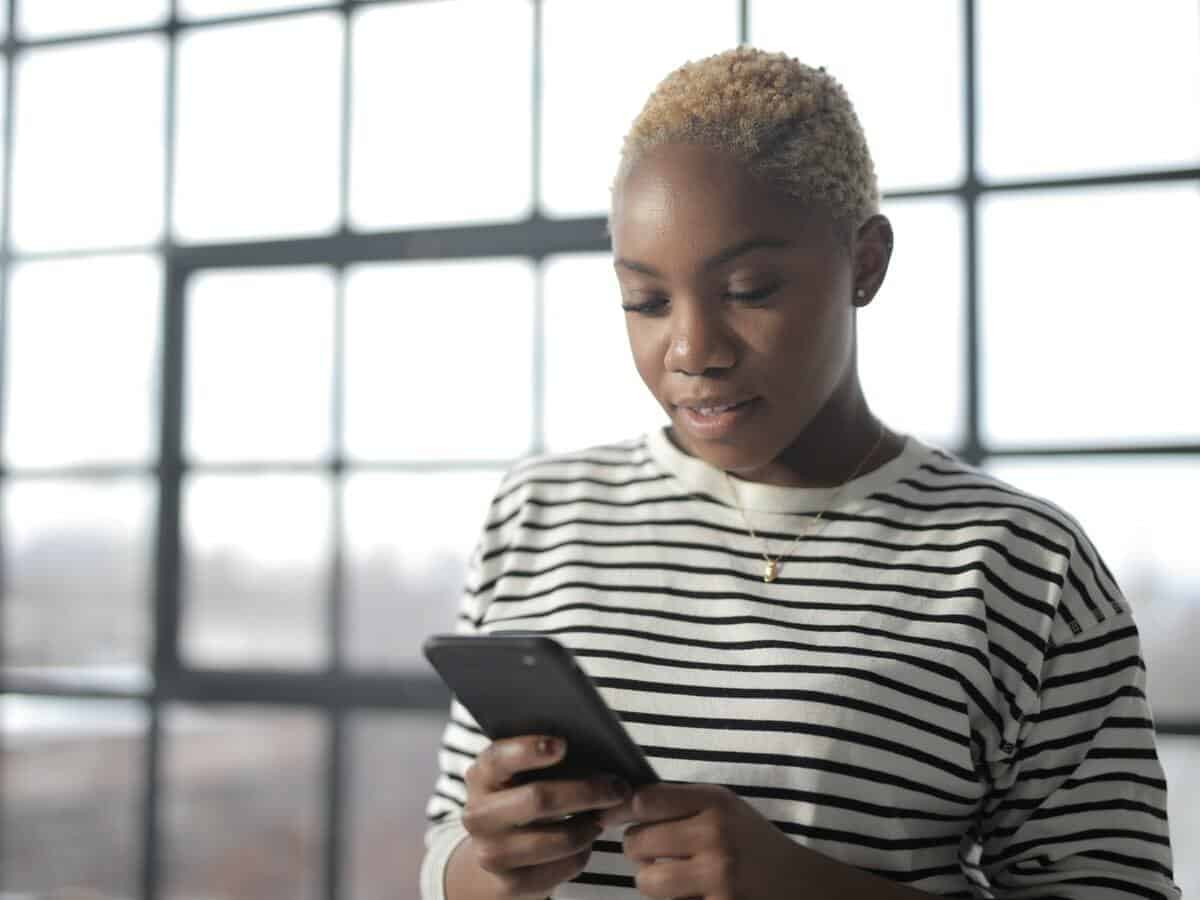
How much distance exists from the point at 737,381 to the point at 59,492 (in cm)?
201

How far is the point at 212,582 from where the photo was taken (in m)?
2.41

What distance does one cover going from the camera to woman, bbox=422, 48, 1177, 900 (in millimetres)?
1002

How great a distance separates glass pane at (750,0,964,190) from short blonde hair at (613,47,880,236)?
2.89 feet

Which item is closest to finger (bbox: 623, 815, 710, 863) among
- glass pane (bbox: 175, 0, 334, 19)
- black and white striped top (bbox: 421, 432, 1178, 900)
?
black and white striped top (bbox: 421, 432, 1178, 900)

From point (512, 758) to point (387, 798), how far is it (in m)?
1.47

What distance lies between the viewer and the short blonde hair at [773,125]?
1015 millimetres

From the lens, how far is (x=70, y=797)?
8.30ft

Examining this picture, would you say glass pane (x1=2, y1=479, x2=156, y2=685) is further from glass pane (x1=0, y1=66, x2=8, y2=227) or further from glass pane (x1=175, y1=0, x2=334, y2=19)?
glass pane (x1=175, y1=0, x2=334, y2=19)

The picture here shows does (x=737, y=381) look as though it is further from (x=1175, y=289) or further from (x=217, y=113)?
(x=217, y=113)

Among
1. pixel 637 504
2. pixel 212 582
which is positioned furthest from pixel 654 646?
pixel 212 582

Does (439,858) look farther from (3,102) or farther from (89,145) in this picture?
(3,102)

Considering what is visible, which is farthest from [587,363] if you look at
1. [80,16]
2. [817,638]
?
[80,16]

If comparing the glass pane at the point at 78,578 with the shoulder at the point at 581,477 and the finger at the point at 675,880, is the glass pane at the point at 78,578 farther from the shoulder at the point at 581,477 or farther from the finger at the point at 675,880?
the finger at the point at 675,880

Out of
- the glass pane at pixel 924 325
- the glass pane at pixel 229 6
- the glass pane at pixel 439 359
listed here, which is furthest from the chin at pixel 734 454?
the glass pane at pixel 229 6
